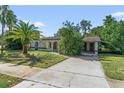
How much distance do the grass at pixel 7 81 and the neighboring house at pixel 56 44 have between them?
22.2 m

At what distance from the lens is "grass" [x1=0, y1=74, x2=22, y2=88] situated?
39.3ft

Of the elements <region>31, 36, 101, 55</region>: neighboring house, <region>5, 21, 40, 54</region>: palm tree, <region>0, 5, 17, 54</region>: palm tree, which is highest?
<region>0, 5, 17, 54</region>: palm tree

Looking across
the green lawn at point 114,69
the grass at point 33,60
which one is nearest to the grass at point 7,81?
the grass at point 33,60

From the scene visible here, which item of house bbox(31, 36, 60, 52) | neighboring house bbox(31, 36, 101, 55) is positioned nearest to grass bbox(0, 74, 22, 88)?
neighboring house bbox(31, 36, 101, 55)

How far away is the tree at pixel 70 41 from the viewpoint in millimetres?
29953

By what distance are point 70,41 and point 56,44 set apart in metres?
8.89

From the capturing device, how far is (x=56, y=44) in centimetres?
3856

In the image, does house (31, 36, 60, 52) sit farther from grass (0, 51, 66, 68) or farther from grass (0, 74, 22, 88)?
grass (0, 74, 22, 88)

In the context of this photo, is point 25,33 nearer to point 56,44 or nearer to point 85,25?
point 56,44

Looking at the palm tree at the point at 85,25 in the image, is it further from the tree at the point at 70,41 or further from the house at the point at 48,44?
the tree at the point at 70,41

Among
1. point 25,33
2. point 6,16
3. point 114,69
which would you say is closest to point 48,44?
point 6,16

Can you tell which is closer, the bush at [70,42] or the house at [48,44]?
the bush at [70,42]

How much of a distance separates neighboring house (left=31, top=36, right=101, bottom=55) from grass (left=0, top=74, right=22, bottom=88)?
72.7ft
